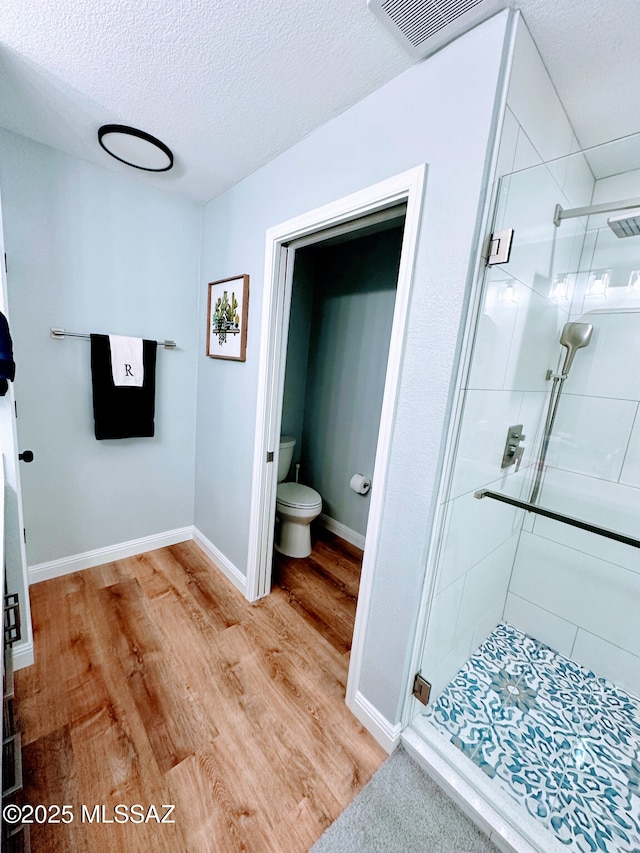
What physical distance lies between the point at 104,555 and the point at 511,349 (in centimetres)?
248

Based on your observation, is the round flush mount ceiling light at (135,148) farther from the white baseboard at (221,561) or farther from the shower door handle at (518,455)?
the white baseboard at (221,561)

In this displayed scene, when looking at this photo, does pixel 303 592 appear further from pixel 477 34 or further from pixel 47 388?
pixel 477 34

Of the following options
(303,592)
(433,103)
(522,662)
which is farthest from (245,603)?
(433,103)

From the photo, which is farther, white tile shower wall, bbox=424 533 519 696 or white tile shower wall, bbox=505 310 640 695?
white tile shower wall, bbox=505 310 640 695

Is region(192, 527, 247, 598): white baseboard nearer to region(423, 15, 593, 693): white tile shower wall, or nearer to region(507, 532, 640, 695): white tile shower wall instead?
region(423, 15, 593, 693): white tile shower wall

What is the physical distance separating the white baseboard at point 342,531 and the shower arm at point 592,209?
219 cm

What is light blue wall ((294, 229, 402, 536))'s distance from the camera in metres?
2.43

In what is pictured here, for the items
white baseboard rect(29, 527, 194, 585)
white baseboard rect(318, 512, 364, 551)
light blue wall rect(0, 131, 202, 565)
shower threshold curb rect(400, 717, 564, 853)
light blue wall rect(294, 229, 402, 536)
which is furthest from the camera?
white baseboard rect(318, 512, 364, 551)

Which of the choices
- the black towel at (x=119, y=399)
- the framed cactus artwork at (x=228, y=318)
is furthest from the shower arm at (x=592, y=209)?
the black towel at (x=119, y=399)

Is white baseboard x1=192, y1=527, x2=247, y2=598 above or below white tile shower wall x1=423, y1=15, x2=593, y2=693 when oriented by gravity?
below

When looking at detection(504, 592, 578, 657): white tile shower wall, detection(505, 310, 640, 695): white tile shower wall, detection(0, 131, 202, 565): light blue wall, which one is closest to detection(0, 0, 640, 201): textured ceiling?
detection(0, 131, 202, 565): light blue wall

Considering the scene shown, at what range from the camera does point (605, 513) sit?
5.01 ft

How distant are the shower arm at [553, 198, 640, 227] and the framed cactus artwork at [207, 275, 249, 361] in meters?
1.35

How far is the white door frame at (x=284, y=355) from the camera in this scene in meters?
1.11
